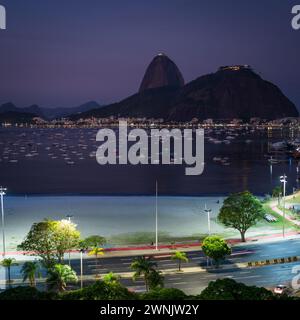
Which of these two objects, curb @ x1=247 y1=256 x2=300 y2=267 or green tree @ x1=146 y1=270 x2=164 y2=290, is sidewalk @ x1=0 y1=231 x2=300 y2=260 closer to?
curb @ x1=247 y1=256 x2=300 y2=267

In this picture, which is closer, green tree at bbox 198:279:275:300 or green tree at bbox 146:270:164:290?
green tree at bbox 198:279:275:300

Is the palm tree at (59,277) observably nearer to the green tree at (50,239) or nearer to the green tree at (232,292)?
the green tree at (50,239)

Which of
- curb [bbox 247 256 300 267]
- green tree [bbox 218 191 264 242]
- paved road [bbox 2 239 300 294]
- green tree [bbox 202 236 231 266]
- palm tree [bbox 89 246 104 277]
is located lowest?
paved road [bbox 2 239 300 294]

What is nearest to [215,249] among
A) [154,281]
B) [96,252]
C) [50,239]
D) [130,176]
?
[154,281]

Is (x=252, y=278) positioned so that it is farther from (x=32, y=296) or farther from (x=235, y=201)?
(x=32, y=296)

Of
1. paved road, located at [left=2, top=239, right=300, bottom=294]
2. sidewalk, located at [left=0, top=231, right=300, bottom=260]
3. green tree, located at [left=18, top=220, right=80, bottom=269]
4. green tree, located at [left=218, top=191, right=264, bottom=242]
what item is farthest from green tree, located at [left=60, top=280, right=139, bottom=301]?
green tree, located at [left=218, top=191, right=264, bottom=242]

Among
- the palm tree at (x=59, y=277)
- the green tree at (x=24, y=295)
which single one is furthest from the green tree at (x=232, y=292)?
the palm tree at (x=59, y=277)

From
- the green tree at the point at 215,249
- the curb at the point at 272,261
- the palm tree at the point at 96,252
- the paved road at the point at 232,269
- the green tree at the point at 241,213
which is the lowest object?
the paved road at the point at 232,269
